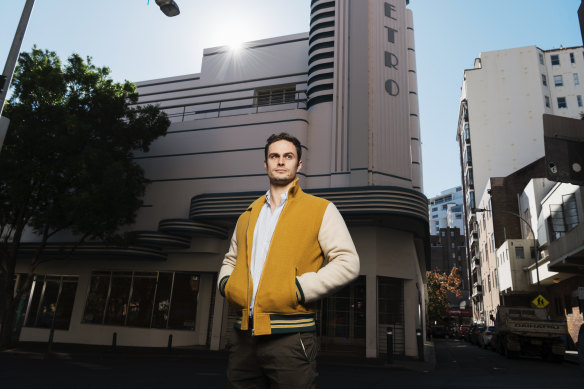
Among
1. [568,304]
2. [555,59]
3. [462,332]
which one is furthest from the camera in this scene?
[555,59]

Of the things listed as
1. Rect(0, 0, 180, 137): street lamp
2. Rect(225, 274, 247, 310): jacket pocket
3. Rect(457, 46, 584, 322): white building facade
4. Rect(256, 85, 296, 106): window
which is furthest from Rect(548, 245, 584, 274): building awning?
Rect(457, 46, 584, 322): white building facade

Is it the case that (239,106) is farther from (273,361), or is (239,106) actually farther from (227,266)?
(273,361)

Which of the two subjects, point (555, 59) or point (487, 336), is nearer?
point (487, 336)

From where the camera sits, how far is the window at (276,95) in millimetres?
20188

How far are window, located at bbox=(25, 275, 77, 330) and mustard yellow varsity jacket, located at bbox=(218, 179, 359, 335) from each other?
19.2 m

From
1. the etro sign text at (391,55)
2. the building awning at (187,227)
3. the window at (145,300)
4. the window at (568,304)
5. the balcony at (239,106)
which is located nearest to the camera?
the building awning at (187,227)

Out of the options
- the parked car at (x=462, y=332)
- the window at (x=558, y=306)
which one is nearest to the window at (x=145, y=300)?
the window at (x=558, y=306)

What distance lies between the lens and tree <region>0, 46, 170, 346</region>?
1302cm

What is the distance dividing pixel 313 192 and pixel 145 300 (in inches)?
354

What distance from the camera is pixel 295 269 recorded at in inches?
78.4

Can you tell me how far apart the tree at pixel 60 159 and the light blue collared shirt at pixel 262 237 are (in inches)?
479

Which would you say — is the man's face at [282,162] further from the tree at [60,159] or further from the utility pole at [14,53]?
the tree at [60,159]

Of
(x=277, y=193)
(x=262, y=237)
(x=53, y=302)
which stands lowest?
(x=53, y=302)

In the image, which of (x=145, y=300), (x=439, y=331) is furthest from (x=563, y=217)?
(x=439, y=331)
